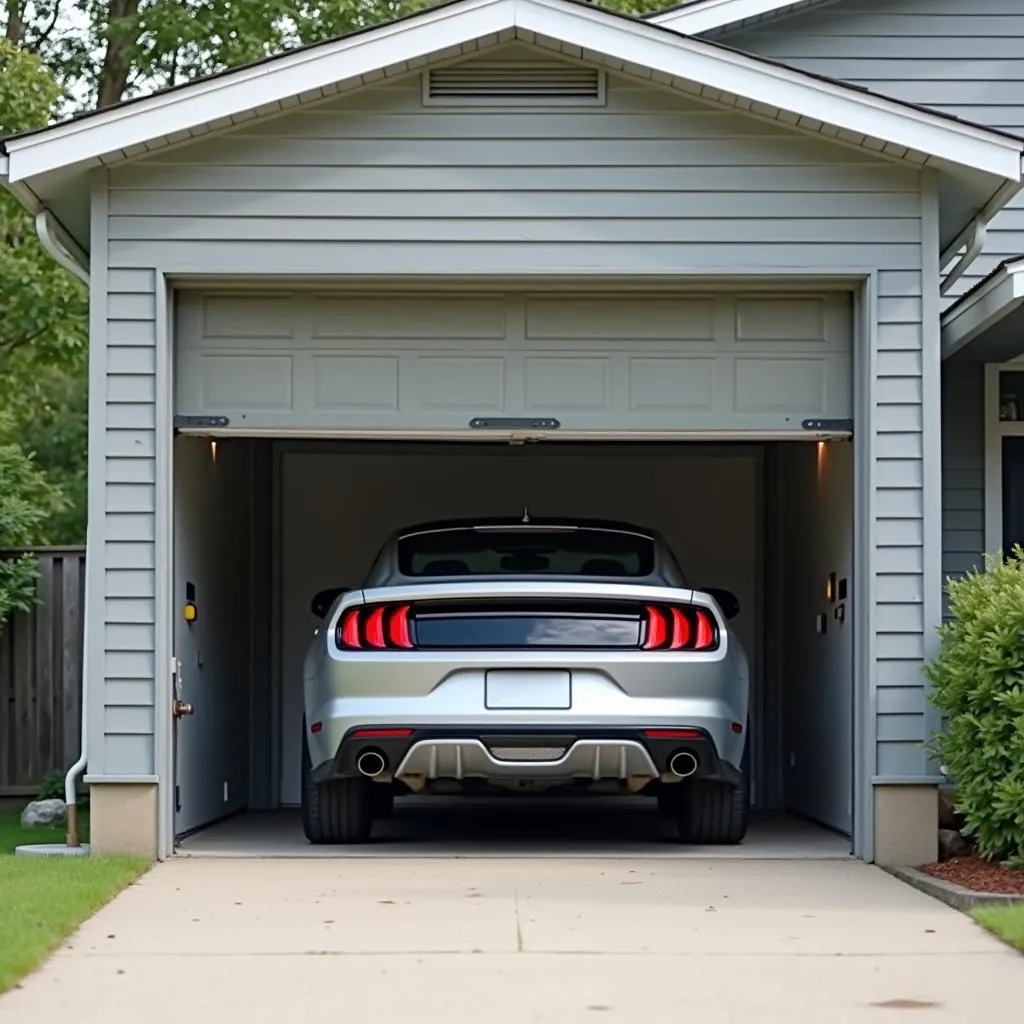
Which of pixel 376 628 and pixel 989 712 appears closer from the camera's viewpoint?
pixel 989 712

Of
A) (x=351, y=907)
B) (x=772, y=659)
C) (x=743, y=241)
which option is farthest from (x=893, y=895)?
(x=772, y=659)

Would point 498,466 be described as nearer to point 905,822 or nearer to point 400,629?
point 400,629

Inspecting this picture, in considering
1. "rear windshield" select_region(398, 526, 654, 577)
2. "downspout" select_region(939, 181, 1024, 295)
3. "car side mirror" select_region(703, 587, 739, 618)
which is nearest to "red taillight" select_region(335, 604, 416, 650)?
"rear windshield" select_region(398, 526, 654, 577)

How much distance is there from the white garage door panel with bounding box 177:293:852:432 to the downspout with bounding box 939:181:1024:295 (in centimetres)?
91

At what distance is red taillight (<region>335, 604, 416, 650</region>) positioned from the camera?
32.1 feet

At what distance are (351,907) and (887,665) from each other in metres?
3.19

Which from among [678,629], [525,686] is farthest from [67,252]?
[678,629]

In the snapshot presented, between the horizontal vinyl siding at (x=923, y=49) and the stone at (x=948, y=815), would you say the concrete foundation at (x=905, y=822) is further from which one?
the horizontal vinyl siding at (x=923, y=49)

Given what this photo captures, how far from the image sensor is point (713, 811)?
34.2 ft

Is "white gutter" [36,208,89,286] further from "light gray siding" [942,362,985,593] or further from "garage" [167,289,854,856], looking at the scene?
"light gray siding" [942,362,985,593]

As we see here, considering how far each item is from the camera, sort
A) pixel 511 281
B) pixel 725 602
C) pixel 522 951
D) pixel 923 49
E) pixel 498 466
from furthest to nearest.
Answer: pixel 498 466 < pixel 923 49 < pixel 725 602 < pixel 511 281 < pixel 522 951

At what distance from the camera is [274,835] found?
11.3 meters

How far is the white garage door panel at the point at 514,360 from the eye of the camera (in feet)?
33.8

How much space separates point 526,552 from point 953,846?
262 cm
